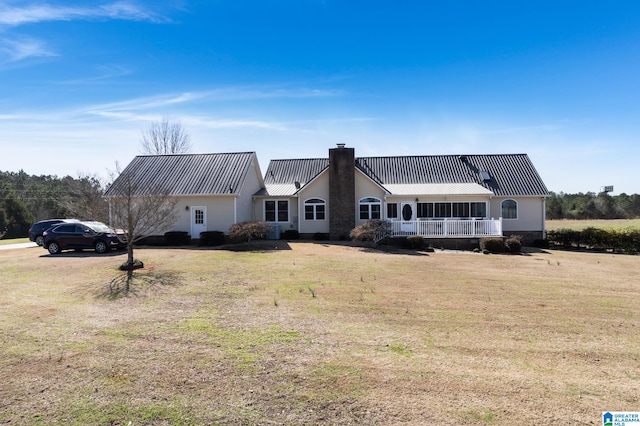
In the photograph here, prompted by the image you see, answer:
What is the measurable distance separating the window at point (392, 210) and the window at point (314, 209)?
4.45 meters

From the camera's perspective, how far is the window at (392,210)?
26.4 m

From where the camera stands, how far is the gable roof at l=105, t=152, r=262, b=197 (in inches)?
970

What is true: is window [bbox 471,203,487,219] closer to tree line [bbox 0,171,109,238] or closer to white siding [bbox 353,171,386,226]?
white siding [bbox 353,171,386,226]

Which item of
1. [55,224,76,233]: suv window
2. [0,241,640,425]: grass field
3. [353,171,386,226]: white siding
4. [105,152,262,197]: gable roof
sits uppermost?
[105,152,262,197]: gable roof

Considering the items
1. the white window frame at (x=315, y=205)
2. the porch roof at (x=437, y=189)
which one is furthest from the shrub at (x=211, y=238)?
the porch roof at (x=437, y=189)

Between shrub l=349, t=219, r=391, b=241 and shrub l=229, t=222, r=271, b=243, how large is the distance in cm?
A: 539

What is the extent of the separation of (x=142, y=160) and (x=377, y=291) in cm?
2380

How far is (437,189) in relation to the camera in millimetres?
26906

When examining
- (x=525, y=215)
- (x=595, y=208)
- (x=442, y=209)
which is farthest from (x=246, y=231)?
(x=595, y=208)

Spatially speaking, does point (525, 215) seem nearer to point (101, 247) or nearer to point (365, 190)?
point (365, 190)

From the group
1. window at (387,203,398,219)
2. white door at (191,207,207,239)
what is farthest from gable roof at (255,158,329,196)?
window at (387,203,398,219)

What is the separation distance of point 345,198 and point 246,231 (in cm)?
722

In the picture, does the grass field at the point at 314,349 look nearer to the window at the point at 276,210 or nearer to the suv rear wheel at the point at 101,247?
the suv rear wheel at the point at 101,247

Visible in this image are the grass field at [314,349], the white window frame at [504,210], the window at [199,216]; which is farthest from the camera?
the white window frame at [504,210]
